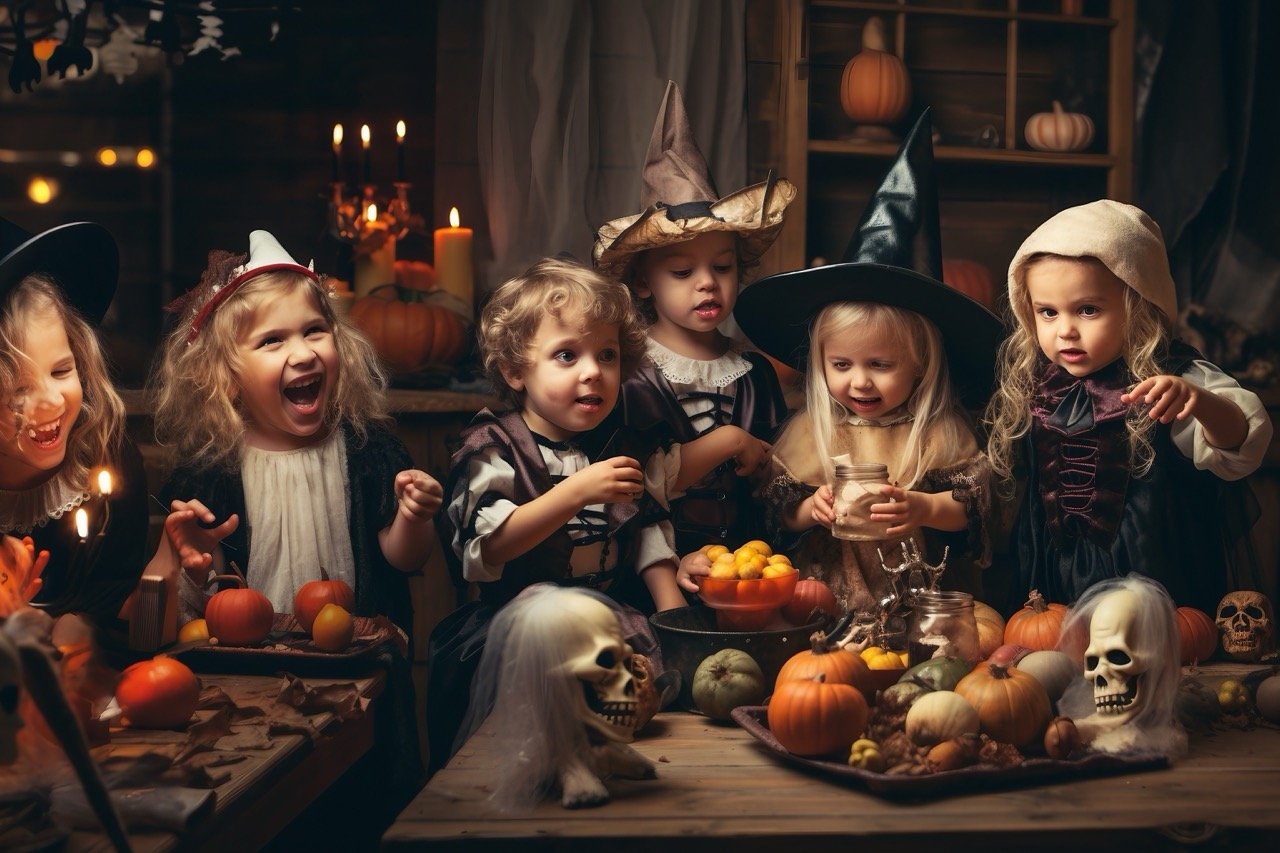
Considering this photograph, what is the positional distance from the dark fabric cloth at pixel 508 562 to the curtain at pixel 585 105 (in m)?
1.40

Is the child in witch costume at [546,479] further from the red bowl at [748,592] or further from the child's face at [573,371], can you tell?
the red bowl at [748,592]

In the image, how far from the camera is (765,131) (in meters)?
4.27

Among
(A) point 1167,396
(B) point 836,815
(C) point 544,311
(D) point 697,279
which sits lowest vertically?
(B) point 836,815

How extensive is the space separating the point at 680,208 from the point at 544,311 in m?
0.58

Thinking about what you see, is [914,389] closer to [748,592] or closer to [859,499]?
[859,499]

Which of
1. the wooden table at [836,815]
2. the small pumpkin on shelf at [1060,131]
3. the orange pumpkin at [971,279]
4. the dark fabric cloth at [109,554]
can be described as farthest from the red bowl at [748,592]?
the small pumpkin on shelf at [1060,131]

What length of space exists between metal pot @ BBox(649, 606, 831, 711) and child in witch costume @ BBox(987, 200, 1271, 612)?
0.73m

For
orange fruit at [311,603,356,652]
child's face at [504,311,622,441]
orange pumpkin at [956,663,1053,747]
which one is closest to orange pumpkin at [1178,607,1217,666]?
orange pumpkin at [956,663,1053,747]

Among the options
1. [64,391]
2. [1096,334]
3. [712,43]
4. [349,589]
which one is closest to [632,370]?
[349,589]

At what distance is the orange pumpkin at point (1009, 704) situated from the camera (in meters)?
1.97

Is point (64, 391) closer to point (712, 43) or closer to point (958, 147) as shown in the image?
point (712, 43)

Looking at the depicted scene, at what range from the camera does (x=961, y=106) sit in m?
4.59

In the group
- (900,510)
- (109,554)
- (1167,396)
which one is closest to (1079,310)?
(1167,396)

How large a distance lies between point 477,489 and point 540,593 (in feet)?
2.57
